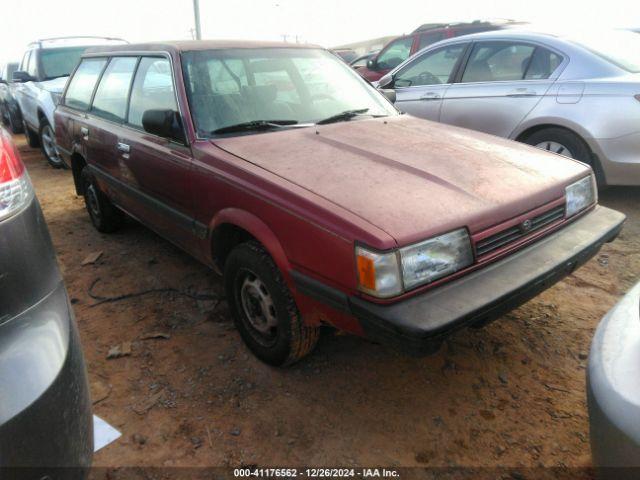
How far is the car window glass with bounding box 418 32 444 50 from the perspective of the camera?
744cm

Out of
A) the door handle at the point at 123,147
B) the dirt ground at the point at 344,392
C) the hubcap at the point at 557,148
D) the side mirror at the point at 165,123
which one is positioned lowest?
the dirt ground at the point at 344,392

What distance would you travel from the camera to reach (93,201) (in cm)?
450

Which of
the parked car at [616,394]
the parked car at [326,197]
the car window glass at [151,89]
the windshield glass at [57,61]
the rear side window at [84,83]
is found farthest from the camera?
the windshield glass at [57,61]

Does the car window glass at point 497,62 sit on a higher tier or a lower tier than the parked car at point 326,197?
higher

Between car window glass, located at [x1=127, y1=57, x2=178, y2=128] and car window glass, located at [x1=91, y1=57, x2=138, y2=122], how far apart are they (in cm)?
14

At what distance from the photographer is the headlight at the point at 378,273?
5.87 ft

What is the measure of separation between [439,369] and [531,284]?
0.77m

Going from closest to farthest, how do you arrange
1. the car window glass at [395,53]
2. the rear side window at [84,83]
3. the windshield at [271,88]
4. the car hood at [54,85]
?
the windshield at [271,88] < the rear side window at [84,83] < the car hood at [54,85] < the car window glass at [395,53]

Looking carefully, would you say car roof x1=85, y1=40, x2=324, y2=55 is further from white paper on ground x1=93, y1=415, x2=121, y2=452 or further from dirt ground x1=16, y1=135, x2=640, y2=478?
white paper on ground x1=93, y1=415, x2=121, y2=452

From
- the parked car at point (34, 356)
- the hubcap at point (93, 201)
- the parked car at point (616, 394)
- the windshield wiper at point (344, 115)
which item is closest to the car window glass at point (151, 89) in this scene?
the windshield wiper at point (344, 115)

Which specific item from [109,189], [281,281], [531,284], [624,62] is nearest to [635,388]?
[531,284]

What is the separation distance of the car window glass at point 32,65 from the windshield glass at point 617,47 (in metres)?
7.86

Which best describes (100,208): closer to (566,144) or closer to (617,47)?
(566,144)

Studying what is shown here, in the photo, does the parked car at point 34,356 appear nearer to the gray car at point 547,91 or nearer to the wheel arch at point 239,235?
the wheel arch at point 239,235
